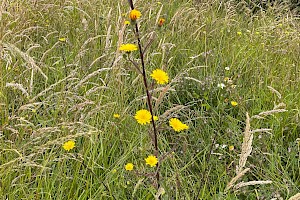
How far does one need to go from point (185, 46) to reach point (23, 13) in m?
1.20

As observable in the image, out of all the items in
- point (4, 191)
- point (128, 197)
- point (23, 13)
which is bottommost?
point (128, 197)

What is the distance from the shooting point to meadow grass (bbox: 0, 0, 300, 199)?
4.95 feet

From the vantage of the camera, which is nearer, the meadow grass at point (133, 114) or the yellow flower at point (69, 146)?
the yellow flower at point (69, 146)

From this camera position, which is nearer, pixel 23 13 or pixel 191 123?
pixel 191 123

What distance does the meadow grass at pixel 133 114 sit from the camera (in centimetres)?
151

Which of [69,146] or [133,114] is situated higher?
[69,146]

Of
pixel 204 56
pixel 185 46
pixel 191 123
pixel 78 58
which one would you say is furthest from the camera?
pixel 185 46

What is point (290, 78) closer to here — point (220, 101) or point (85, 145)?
point (220, 101)

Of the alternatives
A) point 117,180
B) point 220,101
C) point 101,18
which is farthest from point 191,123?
point 101,18

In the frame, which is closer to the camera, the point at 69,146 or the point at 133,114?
the point at 69,146

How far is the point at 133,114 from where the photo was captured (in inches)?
81.3

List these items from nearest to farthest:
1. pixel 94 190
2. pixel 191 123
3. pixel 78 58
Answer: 1. pixel 94 190
2. pixel 191 123
3. pixel 78 58

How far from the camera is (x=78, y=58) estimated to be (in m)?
2.27

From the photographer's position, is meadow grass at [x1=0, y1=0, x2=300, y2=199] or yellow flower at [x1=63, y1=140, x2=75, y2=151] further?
meadow grass at [x1=0, y1=0, x2=300, y2=199]
